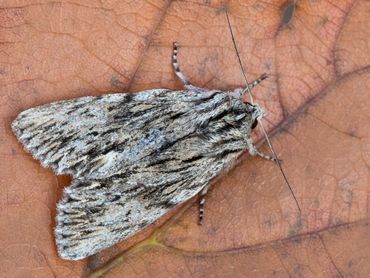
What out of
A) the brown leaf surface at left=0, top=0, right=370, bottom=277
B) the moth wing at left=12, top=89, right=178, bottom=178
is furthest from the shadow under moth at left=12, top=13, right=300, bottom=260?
the brown leaf surface at left=0, top=0, right=370, bottom=277

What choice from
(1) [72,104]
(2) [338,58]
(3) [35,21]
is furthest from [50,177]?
(2) [338,58]

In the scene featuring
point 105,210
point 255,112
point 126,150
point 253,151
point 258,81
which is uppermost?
point 258,81

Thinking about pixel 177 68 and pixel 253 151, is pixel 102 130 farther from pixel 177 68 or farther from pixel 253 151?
pixel 253 151

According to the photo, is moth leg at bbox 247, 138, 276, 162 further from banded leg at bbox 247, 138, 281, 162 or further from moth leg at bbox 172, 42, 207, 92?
moth leg at bbox 172, 42, 207, 92

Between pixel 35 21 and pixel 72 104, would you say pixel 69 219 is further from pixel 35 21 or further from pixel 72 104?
pixel 35 21

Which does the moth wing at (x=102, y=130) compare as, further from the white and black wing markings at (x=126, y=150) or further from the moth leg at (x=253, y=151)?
the moth leg at (x=253, y=151)

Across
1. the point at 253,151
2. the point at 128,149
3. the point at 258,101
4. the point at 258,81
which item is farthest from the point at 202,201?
the point at 258,81

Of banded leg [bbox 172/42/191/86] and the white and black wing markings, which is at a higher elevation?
banded leg [bbox 172/42/191/86]
